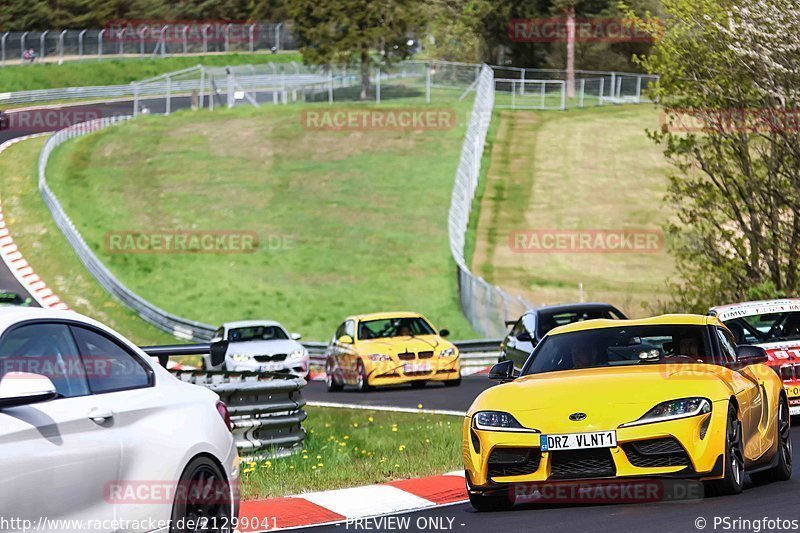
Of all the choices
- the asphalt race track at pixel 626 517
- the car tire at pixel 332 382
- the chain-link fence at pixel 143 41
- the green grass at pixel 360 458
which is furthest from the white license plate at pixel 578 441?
the chain-link fence at pixel 143 41

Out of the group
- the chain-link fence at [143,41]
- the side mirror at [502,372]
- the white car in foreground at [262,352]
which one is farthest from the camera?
the chain-link fence at [143,41]

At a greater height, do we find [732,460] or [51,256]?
[732,460]

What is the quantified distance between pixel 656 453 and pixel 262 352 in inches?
712

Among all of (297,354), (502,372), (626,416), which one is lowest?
(297,354)

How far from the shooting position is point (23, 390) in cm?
620

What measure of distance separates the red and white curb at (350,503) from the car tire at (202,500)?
6.96 feet

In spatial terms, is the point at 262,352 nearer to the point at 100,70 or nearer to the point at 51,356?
the point at 51,356

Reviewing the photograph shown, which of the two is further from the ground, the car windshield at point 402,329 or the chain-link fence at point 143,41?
the car windshield at point 402,329

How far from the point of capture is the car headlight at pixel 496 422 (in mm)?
10174

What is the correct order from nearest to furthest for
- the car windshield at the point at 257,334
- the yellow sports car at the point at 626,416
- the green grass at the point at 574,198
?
1. the yellow sports car at the point at 626,416
2. the car windshield at the point at 257,334
3. the green grass at the point at 574,198

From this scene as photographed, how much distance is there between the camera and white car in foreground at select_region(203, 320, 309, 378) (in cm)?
2717

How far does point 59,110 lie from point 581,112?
1133 inches

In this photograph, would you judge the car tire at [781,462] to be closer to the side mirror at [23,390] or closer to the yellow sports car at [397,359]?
the side mirror at [23,390]

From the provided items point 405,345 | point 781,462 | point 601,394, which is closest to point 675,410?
point 601,394
